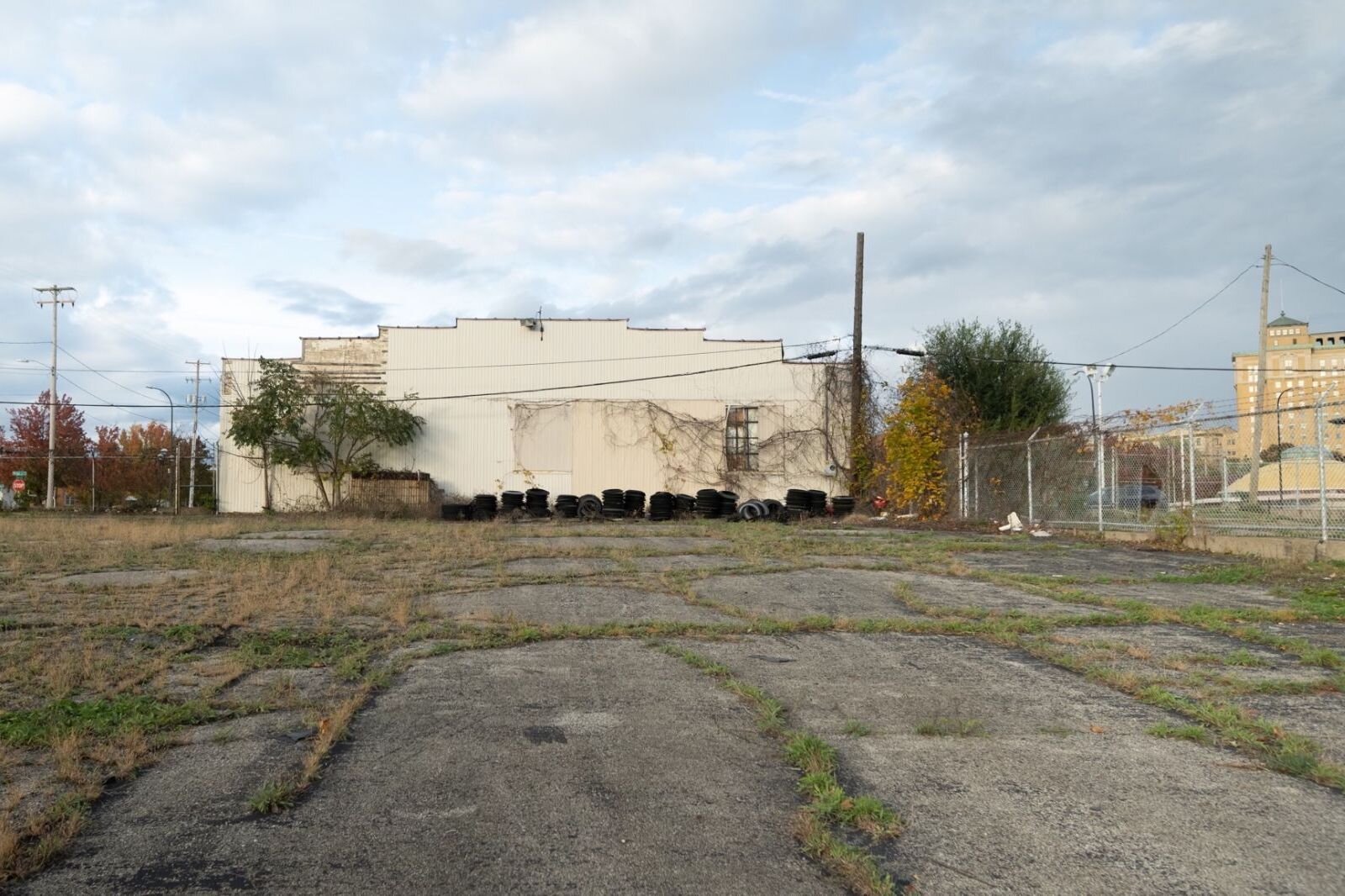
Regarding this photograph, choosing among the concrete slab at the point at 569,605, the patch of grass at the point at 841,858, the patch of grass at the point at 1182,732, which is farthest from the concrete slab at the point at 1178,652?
the patch of grass at the point at 841,858

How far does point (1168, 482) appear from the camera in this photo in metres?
17.0

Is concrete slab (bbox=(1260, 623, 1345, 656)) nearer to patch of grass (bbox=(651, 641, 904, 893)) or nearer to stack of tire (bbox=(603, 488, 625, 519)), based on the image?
patch of grass (bbox=(651, 641, 904, 893))

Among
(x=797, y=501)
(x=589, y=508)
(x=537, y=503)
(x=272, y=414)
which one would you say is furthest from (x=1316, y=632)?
Answer: (x=272, y=414)

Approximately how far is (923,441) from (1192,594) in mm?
15181

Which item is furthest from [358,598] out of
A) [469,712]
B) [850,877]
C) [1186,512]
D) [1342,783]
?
[1186,512]

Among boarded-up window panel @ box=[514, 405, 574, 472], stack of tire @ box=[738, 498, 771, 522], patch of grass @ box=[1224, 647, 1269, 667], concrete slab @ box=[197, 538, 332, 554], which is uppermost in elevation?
boarded-up window panel @ box=[514, 405, 574, 472]

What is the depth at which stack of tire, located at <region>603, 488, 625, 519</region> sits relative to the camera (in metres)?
28.5

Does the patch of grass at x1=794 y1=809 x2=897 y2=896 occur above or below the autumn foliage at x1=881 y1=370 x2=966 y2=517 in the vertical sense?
below

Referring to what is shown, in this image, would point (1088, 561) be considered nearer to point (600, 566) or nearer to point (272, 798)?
point (600, 566)

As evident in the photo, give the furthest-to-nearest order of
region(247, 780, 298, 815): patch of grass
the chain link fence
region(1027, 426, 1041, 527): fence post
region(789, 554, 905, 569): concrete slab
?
1. region(1027, 426, 1041, 527): fence post
2. the chain link fence
3. region(789, 554, 905, 569): concrete slab
4. region(247, 780, 298, 815): patch of grass

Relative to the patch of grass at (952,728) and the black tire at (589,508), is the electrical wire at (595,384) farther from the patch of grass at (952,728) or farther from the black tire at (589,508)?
the patch of grass at (952,728)

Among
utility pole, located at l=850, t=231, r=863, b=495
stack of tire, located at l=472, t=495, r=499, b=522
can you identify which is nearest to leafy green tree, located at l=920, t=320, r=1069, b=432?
utility pole, located at l=850, t=231, r=863, b=495

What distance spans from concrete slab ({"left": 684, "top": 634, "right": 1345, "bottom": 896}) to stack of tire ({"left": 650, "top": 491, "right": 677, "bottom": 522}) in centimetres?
2179

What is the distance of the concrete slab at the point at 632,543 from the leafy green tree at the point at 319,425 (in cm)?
1286
